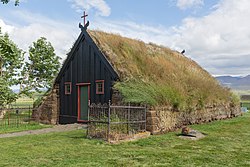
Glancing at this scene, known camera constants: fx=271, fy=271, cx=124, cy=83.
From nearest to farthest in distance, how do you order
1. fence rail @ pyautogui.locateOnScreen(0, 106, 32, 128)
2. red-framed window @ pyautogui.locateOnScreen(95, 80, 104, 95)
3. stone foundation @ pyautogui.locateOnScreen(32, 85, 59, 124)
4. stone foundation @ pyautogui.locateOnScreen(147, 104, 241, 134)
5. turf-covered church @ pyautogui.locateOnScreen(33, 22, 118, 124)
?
stone foundation @ pyautogui.locateOnScreen(147, 104, 241, 134) → turf-covered church @ pyautogui.locateOnScreen(33, 22, 118, 124) → red-framed window @ pyautogui.locateOnScreen(95, 80, 104, 95) → fence rail @ pyautogui.locateOnScreen(0, 106, 32, 128) → stone foundation @ pyautogui.locateOnScreen(32, 85, 59, 124)

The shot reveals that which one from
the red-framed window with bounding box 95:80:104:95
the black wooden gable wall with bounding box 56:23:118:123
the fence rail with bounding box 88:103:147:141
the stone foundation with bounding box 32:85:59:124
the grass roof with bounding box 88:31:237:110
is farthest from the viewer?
the stone foundation with bounding box 32:85:59:124

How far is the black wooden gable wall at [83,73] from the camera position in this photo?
1523 centimetres

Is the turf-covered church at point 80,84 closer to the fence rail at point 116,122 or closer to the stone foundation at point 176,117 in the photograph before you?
the fence rail at point 116,122

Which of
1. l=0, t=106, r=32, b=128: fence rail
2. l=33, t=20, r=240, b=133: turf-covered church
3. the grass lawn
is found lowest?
the grass lawn

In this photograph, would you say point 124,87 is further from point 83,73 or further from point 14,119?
point 14,119

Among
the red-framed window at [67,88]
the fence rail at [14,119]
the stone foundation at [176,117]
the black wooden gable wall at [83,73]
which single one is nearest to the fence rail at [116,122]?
the stone foundation at [176,117]

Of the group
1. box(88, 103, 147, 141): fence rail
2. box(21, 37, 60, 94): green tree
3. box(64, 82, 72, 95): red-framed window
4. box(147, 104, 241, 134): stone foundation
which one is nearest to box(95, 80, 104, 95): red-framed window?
box(64, 82, 72, 95): red-framed window

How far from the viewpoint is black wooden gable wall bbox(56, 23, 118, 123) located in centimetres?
1523

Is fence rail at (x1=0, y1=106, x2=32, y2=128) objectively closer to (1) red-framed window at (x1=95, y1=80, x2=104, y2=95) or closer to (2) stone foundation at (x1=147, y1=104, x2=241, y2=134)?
(1) red-framed window at (x1=95, y1=80, x2=104, y2=95)

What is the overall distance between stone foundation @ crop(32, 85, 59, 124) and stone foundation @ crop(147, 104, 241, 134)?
8.28 m

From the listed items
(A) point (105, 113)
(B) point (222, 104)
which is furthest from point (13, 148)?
(B) point (222, 104)

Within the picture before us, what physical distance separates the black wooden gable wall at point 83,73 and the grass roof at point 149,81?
48 centimetres

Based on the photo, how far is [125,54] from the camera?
15789mm

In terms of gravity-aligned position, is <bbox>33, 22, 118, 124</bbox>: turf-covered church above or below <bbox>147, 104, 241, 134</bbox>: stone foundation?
above
